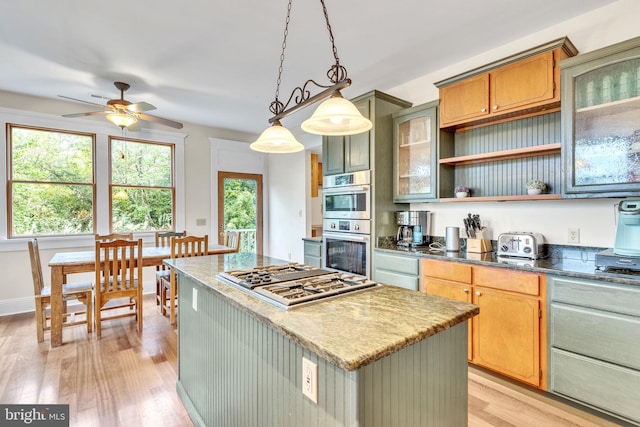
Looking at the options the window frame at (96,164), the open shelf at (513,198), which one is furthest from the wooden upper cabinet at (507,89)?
the window frame at (96,164)

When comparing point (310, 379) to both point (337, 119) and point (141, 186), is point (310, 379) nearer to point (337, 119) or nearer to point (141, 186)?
point (337, 119)

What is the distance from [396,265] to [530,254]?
3.43 ft

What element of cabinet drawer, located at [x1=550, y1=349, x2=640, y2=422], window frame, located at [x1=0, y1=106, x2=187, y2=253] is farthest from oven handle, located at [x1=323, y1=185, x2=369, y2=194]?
window frame, located at [x1=0, y1=106, x2=187, y2=253]

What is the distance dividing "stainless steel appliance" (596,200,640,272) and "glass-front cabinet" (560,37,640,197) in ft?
0.37

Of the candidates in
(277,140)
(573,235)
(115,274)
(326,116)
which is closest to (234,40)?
(277,140)

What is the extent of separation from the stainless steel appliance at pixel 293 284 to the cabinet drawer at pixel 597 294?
128 cm

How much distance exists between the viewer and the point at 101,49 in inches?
107

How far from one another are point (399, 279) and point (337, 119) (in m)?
1.75

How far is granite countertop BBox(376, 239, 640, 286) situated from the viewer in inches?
67.6

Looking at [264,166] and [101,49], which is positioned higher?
[101,49]

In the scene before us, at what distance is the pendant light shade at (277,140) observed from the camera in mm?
1884

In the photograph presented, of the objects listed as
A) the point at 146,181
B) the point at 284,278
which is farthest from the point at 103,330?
the point at 284,278

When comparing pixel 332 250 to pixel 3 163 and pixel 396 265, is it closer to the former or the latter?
pixel 396 265

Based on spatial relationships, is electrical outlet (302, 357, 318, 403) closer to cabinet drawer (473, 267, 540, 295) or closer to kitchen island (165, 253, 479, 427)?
kitchen island (165, 253, 479, 427)
